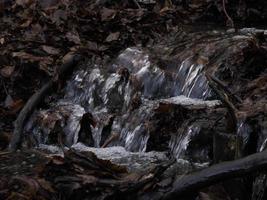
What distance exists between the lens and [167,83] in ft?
16.7

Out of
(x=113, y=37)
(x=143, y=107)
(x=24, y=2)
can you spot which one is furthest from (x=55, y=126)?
(x=24, y=2)

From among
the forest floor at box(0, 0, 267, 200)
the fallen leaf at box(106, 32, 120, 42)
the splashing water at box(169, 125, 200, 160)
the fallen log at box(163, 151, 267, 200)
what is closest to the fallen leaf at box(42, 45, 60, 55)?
the forest floor at box(0, 0, 267, 200)

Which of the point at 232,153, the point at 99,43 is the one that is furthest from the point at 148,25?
the point at 232,153

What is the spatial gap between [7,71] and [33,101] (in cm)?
69

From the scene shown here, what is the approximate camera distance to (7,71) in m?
5.60

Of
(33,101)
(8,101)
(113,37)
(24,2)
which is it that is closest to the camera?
(33,101)

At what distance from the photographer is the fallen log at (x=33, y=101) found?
4531mm

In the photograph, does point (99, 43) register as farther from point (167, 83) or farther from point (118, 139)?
point (118, 139)

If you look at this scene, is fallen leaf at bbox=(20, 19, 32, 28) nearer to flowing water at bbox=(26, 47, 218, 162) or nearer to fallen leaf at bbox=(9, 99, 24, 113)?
flowing water at bbox=(26, 47, 218, 162)

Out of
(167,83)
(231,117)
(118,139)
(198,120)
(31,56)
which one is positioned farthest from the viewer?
(31,56)

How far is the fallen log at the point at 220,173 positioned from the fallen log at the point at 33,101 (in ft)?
6.74

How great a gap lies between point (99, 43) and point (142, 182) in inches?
131

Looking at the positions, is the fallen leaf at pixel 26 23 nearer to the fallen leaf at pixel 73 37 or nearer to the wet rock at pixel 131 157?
the fallen leaf at pixel 73 37

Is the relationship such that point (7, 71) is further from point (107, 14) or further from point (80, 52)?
point (107, 14)
